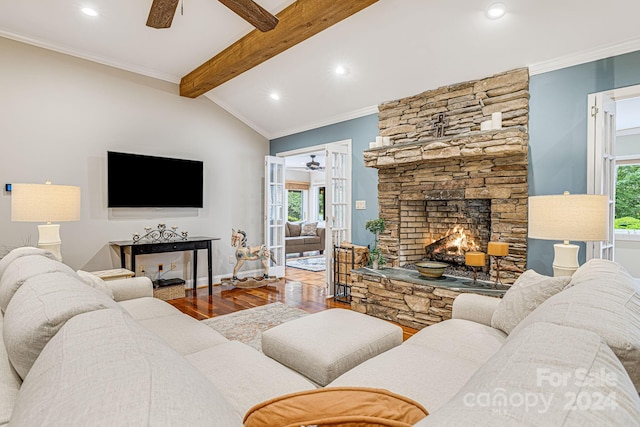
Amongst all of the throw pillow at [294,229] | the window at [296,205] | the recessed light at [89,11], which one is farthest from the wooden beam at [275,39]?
the window at [296,205]

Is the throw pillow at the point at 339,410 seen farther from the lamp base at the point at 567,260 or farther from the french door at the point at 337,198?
the french door at the point at 337,198

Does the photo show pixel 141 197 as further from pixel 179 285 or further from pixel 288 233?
pixel 288 233

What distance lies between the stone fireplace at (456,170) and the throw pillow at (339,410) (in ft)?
9.11

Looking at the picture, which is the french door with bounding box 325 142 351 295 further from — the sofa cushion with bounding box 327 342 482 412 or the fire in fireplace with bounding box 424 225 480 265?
the sofa cushion with bounding box 327 342 482 412

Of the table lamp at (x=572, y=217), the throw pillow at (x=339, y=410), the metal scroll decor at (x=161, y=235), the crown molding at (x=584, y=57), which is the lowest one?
the throw pillow at (x=339, y=410)

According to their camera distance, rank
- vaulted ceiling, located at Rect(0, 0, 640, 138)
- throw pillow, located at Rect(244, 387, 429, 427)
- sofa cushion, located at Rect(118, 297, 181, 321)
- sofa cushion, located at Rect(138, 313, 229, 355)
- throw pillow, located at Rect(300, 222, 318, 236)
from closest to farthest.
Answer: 1. throw pillow, located at Rect(244, 387, 429, 427)
2. sofa cushion, located at Rect(138, 313, 229, 355)
3. sofa cushion, located at Rect(118, 297, 181, 321)
4. vaulted ceiling, located at Rect(0, 0, 640, 138)
5. throw pillow, located at Rect(300, 222, 318, 236)

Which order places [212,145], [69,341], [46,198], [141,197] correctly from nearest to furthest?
[69,341], [46,198], [141,197], [212,145]

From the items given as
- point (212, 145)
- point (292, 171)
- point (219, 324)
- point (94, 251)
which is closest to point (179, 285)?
point (94, 251)

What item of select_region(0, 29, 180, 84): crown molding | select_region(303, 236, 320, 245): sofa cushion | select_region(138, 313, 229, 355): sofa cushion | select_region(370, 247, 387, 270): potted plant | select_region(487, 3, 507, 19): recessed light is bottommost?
select_region(303, 236, 320, 245): sofa cushion

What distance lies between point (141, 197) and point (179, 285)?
1290 mm

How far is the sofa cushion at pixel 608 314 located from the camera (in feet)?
2.54

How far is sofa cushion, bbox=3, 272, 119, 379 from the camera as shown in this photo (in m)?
0.90

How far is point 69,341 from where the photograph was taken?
2.52 feet

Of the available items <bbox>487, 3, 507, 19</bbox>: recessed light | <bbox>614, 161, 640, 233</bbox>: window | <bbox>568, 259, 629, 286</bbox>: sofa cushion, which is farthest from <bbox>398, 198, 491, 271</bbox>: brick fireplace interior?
<bbox>614, 161, 640, 233</bbox>: window
